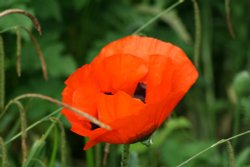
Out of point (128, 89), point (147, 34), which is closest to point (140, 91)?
point (128, 89)

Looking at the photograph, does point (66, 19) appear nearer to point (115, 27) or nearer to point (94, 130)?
point (115, 27)

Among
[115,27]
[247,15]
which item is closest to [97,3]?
[115,27]

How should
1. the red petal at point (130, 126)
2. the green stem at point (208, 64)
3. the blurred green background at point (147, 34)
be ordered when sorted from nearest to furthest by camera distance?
the red petal at point (130, 126) → the blurred green background at point (147, 34) → the green stem at point (208, 64)

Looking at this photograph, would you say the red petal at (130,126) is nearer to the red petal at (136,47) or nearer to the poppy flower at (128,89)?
the poppy flower at (128,89)

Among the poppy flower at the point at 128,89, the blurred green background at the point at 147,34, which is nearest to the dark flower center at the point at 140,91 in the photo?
the poppy flower at the point at 128,89

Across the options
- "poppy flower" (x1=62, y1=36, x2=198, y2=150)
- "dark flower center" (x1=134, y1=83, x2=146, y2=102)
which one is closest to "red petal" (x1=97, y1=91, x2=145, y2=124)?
"poppy flower" (x1=62, y1=36, x2=198, y2=150)

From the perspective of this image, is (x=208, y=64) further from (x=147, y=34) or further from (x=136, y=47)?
(x=136, y=47)
